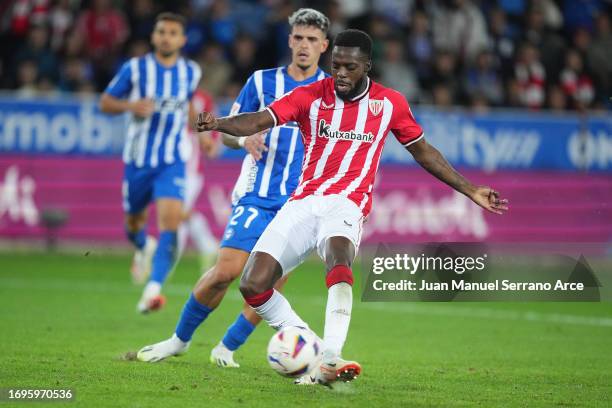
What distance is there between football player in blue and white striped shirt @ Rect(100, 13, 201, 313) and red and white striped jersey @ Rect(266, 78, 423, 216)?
158 inches

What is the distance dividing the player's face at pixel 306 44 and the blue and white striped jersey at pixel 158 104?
3426 mm

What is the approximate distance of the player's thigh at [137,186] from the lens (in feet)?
37.5

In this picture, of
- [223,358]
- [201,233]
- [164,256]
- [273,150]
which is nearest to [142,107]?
[164,256]

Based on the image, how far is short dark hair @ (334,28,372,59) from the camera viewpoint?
7113 mm

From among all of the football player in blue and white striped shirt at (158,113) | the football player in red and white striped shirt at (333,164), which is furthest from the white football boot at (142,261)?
the football player in red and white striped shirt at (333,164)

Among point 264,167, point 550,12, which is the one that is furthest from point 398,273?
point 550,12

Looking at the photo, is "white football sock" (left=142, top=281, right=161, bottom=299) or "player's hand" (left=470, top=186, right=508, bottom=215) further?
"white football sock" (left=142, top=281, right=161, bottom=299)

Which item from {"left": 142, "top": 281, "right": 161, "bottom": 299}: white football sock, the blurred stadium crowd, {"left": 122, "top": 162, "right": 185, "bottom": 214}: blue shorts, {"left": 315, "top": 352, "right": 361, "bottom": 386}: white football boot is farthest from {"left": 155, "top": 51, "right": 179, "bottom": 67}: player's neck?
the blurred stadium crowd

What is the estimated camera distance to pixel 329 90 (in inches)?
287

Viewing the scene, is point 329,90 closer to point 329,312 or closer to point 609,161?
point 329,312

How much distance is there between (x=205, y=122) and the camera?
6742mm

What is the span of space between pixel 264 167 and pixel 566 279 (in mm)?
3036

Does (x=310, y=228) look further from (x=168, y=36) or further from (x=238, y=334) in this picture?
(x=168, y=36)

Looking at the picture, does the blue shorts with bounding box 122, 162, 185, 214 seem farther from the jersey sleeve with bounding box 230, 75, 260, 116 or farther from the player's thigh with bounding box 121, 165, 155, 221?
the jersey sleeve with bounding box 230, 75, 260, 116
